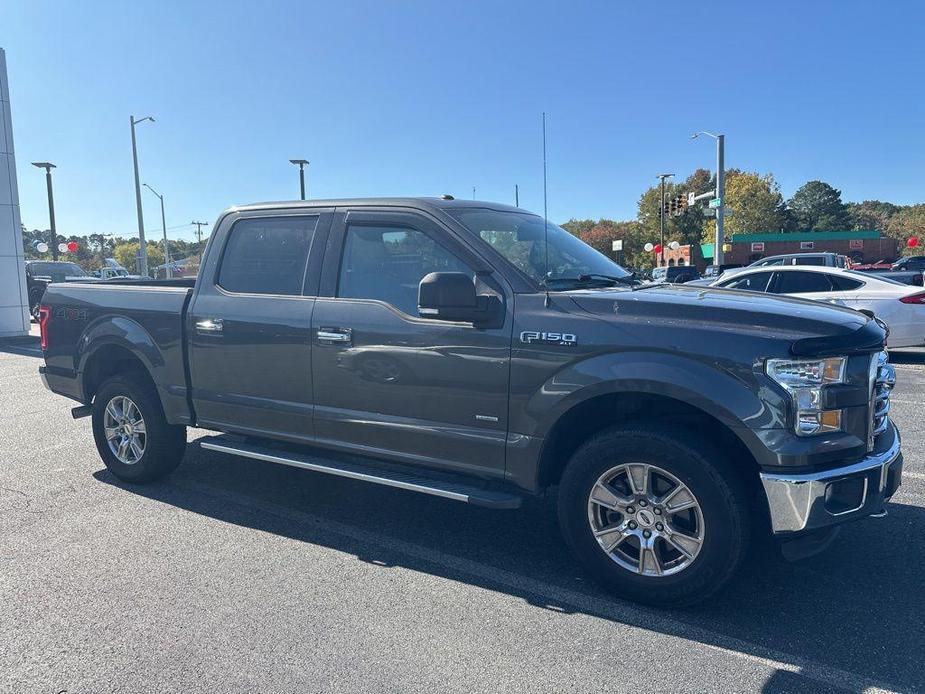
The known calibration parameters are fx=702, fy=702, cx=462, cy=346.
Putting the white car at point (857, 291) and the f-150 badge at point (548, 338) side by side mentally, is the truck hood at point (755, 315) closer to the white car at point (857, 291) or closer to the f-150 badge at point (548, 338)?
the f-150 badge at point (548, 338)

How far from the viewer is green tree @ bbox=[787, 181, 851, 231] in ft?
334

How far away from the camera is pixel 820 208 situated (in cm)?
10750

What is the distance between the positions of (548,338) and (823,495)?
141cm

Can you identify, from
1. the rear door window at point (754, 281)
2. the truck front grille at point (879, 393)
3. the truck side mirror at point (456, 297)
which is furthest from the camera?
the rear door window at point (754, 281)

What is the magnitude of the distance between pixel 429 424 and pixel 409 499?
128cm

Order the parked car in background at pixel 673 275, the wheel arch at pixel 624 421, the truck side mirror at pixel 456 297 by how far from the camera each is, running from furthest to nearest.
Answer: the parked car in background at pixel 673 275 → the truck side mirror at pixel 456 297 → the wheel arch at pixel 624 421

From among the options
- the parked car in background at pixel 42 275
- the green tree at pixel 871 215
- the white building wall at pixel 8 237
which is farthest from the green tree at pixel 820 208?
the white building wall at pixel 8 237

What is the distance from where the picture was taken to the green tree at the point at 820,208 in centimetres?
10175

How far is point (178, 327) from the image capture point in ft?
16.1

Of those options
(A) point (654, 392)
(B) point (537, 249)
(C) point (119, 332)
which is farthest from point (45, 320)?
(A) point (654, 392)

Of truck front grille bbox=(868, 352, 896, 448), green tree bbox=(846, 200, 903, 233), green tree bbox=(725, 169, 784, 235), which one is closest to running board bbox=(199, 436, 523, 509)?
truck front grille bbox=(868, 352, 896, 448)

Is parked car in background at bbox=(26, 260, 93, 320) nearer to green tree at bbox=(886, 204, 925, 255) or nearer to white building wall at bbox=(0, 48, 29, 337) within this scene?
white building wall at bbox=(0, 48, 29, 337)

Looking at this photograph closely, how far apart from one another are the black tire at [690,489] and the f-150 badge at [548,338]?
1.62ft

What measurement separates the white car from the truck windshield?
666cm
